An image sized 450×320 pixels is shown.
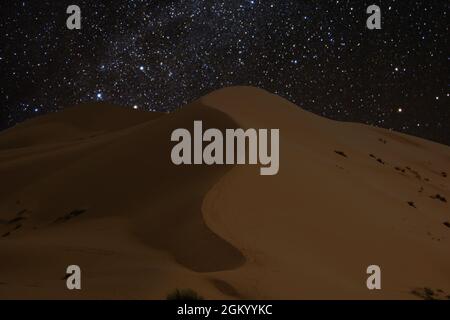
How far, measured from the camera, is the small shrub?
595 centimetres

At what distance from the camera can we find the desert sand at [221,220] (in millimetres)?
7129

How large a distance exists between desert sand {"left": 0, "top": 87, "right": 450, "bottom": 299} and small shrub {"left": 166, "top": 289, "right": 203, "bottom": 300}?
0.19 m

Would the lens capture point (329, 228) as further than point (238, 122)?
No

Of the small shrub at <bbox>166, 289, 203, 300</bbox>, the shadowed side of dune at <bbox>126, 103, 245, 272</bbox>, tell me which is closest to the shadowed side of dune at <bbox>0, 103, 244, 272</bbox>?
the shadowed side of dune at <bbox>126, 103, 245, 272</bbox>

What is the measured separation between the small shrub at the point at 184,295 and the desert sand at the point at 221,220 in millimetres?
191

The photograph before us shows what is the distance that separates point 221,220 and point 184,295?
295 cm

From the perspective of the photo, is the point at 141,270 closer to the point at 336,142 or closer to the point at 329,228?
the point at 329,228

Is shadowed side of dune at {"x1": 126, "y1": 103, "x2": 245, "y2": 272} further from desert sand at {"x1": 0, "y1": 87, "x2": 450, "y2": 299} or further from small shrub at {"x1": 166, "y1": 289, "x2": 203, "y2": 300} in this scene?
small shrub at {"x1": 166, "y1": 289, "x2": 203, "y2": 300}

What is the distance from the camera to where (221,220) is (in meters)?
8.88

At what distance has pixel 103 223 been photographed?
35.1 feet

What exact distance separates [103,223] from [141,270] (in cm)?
377

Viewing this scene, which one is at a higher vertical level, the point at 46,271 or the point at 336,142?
the point at 336,142

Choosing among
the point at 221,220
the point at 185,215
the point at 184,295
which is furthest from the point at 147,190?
the point at 184,295

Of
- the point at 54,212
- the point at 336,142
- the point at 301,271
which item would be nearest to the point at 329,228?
the point at 301,271
